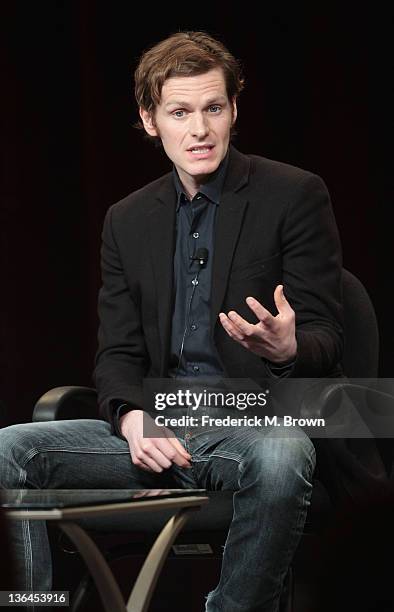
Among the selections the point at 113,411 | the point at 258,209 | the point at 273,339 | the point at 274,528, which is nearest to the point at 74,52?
the point at 258,209

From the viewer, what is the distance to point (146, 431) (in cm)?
203

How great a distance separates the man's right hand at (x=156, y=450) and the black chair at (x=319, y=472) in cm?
10

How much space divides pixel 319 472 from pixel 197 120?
2.71 feet

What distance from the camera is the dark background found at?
3129 millimetres

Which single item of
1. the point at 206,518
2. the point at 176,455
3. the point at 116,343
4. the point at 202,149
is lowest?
the point at 206,518

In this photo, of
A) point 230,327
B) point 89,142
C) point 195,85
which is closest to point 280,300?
point 230,327

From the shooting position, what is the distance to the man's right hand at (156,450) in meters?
1.97

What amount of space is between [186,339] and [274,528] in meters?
0.56

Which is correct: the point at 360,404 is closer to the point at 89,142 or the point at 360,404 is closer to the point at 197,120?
the point at 197,120

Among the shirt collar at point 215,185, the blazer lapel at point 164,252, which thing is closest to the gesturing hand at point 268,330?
the blazer lapel at point 164,252

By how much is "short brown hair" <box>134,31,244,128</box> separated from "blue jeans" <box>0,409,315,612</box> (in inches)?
31.4

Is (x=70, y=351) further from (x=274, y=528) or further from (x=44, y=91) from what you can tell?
(x=274, y=528)

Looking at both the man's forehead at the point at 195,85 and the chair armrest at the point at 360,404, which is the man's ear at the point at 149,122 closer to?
the man's forehead at the point at 195,85

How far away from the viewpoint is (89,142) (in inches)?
129
